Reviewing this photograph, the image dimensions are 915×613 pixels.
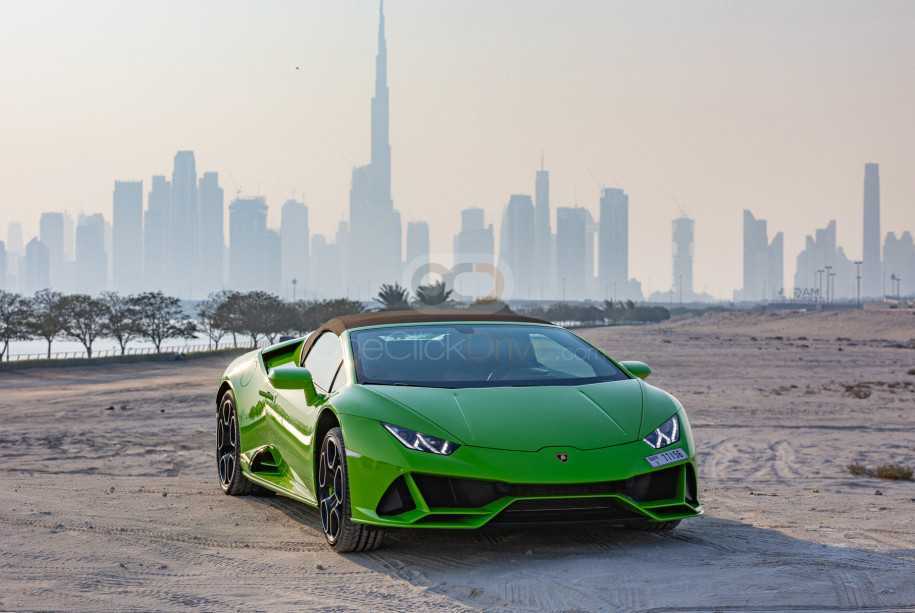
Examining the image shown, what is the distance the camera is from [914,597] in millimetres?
5488

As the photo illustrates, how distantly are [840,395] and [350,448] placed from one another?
941 inches

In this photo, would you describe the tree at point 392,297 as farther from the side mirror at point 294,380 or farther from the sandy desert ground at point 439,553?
the side mirror at point 294,380

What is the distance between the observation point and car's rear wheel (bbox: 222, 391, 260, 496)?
9445mm

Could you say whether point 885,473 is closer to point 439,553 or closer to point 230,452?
point 230,452

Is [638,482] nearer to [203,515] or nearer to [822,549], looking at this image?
[822,549]

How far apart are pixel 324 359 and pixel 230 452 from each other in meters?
2.00

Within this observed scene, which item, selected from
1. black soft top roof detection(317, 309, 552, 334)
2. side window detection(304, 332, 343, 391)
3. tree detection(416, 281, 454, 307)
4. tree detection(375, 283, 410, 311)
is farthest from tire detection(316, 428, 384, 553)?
tree detection(375, 283, 410, 311)

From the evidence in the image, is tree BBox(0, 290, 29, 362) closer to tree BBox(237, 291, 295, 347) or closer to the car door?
tree BBox(237, 291, 295, 347)

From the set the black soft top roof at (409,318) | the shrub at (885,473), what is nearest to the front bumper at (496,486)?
the black soft top roof at (409,318)

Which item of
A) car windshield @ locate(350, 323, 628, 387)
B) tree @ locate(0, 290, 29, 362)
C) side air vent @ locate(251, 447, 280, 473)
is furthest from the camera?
tree @ locate(0, 290, 29, 362)

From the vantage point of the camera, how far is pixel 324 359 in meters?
8.12

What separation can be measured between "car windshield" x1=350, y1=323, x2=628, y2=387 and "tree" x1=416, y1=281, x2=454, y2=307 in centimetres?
8431

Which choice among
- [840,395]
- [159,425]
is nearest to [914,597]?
[159,425]

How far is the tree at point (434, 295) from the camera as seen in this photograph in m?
93.4
